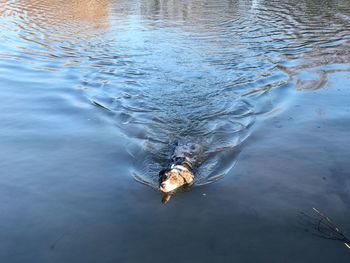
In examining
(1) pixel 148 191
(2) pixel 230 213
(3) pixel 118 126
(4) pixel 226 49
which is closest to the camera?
(2) pixel 230 213

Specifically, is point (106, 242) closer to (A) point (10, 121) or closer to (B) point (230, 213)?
(B) point (230, 213)

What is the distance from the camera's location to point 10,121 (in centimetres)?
1023

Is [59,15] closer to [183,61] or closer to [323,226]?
[183,61]

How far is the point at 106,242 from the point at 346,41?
15533 millimetres

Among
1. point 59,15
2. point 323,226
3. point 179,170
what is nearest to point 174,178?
point 179,170

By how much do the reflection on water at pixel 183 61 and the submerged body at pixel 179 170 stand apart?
249 millimetres

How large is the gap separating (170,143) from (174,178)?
82.2 inches

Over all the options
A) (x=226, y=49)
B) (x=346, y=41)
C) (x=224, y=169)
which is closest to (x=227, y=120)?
(x=224, y=169)

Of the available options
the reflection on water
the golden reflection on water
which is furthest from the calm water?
the golden reflection on water

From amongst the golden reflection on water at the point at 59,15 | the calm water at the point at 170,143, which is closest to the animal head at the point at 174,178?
the calm water at the point at 170,143

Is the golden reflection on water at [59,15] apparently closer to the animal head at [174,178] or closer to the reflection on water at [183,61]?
the reflection on water at [183,61]

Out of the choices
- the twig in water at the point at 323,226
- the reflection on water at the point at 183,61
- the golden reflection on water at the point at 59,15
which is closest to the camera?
the twig in water at the point at 323,226

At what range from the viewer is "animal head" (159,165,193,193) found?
6922mm

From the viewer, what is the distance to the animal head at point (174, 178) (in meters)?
6.92
